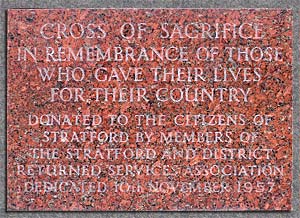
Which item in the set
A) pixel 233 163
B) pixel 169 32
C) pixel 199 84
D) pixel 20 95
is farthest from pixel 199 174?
pixel 20 95

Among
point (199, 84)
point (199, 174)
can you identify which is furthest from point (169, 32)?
point (199, 174)

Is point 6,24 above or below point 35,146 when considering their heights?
above

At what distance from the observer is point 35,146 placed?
6.89 meters

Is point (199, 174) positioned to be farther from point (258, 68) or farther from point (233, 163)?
point (258, 68)

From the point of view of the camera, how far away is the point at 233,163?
6.88 metres

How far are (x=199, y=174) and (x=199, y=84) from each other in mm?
755

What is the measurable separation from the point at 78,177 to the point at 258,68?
176cm

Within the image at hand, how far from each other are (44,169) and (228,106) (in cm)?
163

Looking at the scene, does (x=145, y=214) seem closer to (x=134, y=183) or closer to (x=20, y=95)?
(x=134, y=183)

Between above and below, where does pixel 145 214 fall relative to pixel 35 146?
below

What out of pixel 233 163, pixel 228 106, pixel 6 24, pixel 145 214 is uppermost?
pixel 6 24

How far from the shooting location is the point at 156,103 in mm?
6844

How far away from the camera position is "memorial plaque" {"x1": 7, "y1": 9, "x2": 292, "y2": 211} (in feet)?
22.5

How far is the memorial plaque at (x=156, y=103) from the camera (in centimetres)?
684
